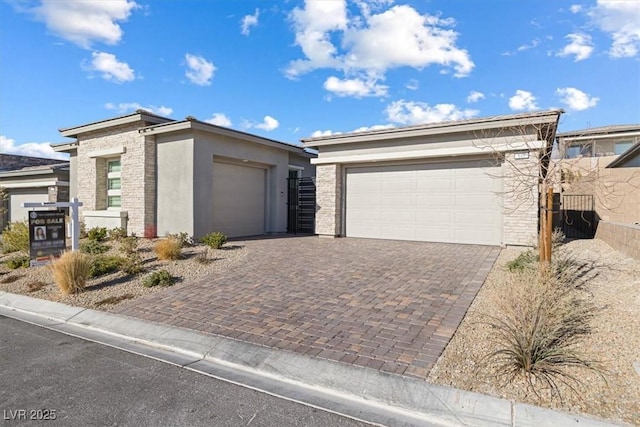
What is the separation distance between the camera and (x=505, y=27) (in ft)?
37.5

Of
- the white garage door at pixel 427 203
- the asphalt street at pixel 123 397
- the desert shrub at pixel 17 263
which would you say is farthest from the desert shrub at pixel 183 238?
the asphalt street at pixel 123 397

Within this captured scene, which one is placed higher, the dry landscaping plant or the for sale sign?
the for sale sign

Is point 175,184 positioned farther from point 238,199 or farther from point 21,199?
point 21,199

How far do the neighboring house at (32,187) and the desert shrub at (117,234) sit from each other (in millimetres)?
8432

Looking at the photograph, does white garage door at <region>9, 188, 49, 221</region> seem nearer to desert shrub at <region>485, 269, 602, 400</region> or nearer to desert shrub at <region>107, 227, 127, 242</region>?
desert shrub at <region>107, 227, 127, 242</region>

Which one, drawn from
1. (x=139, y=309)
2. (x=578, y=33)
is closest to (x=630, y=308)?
(x=139, y=309)

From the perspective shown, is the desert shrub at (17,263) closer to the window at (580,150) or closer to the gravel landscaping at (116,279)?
the gravel landscaping at (116,279)

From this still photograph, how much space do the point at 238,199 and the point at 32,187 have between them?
14.6 metres

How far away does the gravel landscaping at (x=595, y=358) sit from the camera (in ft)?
10.6

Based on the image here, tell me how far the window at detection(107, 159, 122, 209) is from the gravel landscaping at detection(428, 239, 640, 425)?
48.2ft

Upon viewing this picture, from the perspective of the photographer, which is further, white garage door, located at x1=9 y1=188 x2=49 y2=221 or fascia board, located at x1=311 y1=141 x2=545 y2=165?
white garage door, located at x1=9 y1=188 x2=49 y2=221

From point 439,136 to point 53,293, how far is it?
11.4 m

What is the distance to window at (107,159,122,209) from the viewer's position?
15723 millimetres

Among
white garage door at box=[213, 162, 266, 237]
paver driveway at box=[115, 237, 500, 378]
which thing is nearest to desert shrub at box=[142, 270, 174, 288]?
paver driveway at box=[115, 237, 500, 378]
